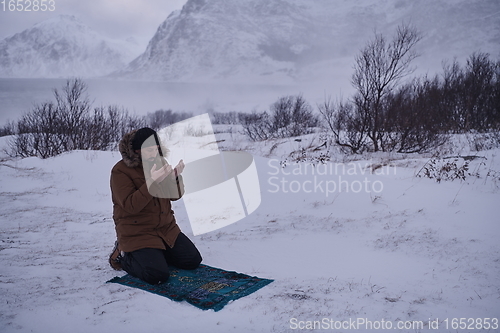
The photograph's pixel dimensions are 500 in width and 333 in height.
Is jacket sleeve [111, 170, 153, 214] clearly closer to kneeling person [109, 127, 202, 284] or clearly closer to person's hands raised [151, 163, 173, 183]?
kneeling person [109, 127, 202, 284]

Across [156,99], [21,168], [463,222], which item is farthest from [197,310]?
[156,99]

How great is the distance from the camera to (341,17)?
130250mm

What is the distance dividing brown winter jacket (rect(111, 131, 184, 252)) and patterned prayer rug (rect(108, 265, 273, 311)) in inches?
14.1

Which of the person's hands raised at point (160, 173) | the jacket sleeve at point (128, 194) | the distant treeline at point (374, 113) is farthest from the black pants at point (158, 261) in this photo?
the distant treeline at point (374, 113)

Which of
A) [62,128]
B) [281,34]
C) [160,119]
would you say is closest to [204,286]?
[62,128]

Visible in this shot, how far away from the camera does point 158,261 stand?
323 cm

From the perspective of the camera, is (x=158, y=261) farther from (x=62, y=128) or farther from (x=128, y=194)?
(x=62, y=128)

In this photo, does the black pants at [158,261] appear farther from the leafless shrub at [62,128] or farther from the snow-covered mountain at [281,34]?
the snow-covered mountain at [281,34]

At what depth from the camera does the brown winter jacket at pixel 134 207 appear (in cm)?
317

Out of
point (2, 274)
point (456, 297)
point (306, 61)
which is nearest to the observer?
point (456, 297)

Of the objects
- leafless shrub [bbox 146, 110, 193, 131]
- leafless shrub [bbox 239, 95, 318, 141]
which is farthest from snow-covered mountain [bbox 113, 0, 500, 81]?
leafless shrub [bbox 239, 95, 318, 141]

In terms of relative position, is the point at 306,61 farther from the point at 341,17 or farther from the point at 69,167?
the point at 69,167

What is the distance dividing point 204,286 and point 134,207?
1.01 meters

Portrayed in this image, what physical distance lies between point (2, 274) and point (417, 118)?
11991 millimetres
